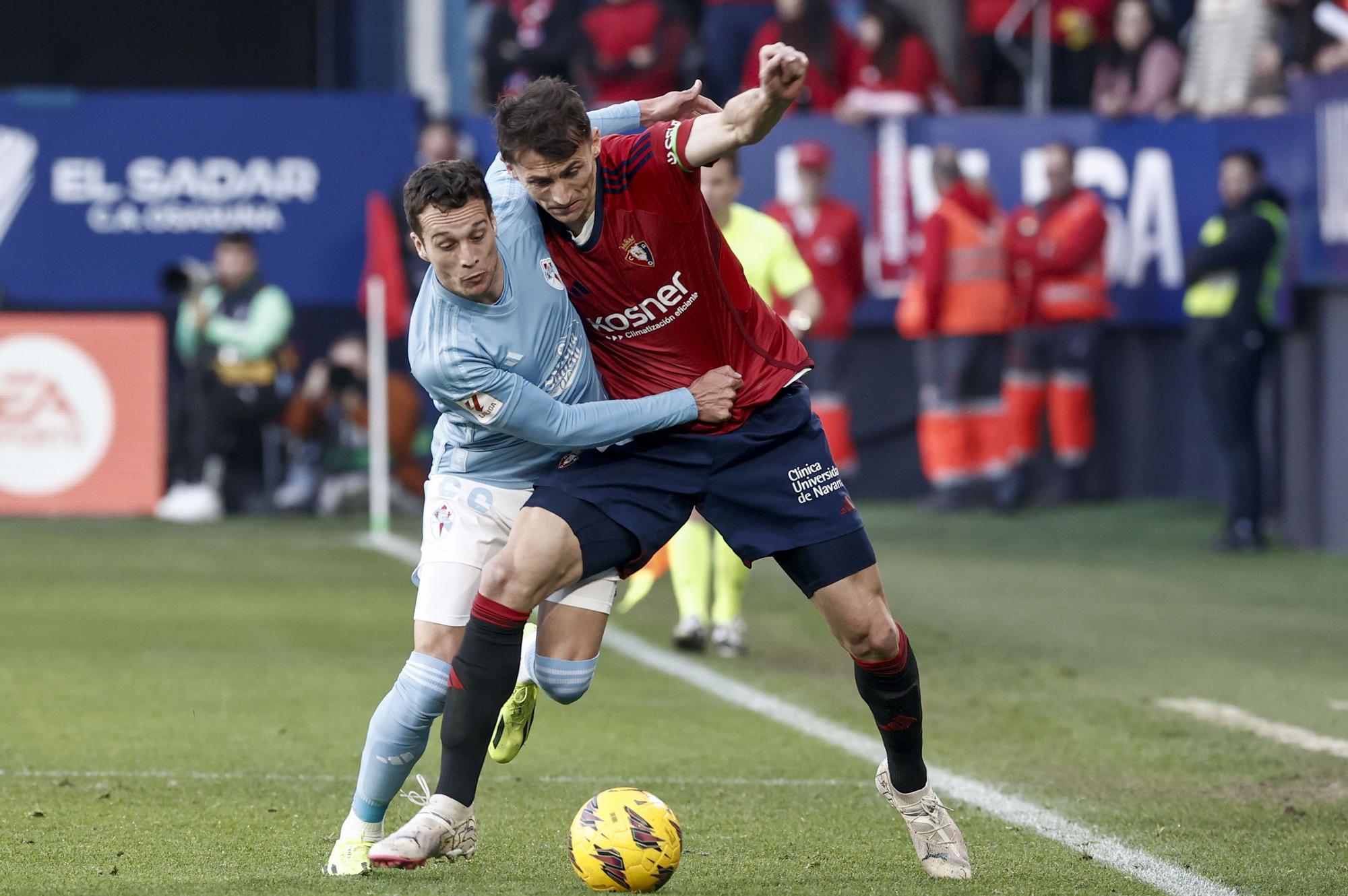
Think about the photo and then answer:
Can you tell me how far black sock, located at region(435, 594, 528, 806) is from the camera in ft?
15.8

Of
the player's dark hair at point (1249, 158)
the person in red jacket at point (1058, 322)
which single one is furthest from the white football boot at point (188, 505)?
the player's dark hair at point (1249, 158)

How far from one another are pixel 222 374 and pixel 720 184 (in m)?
7.49

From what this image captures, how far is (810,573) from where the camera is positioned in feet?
16.5

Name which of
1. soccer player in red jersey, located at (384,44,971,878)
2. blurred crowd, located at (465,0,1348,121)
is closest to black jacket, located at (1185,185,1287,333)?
blurred crowd, located at (465,0,1348,121)

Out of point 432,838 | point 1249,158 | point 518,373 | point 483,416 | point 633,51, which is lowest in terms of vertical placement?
point 432,838

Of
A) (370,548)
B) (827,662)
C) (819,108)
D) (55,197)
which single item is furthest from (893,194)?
(827,662)

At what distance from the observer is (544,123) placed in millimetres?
4734

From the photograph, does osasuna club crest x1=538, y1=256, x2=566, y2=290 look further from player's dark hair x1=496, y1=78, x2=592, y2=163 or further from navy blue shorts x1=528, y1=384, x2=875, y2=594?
navy blue shorts x1=528, y1=384, x2=875, y2=594

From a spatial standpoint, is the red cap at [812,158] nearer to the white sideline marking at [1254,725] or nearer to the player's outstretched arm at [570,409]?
the white sideline marking at [1254,725]

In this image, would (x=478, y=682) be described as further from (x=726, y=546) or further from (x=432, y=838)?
(x=726, y=546)

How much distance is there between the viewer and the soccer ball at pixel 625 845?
4.65m

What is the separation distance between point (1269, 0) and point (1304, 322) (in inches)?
132

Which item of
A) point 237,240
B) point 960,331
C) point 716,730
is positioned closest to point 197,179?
point 237,240

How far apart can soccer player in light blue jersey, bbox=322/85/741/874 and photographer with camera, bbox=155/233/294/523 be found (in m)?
9.76
